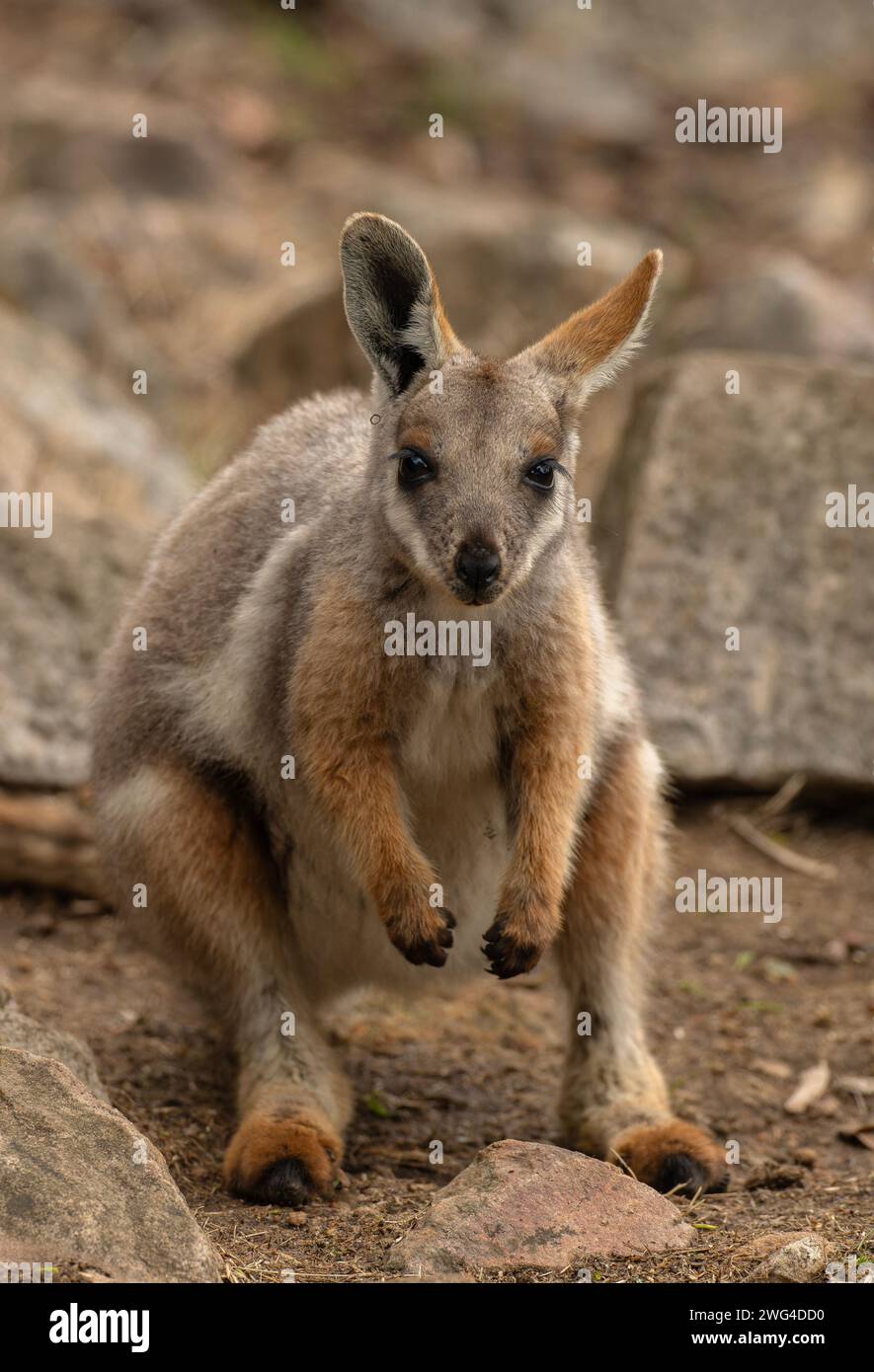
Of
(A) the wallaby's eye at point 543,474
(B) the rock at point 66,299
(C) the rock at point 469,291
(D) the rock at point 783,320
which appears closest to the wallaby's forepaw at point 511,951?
(A) the wallaby's eye at point 543,474

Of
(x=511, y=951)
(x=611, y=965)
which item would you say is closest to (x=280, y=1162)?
(x=511, y=951)

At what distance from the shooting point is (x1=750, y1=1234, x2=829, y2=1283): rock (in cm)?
450

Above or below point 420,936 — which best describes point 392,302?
above

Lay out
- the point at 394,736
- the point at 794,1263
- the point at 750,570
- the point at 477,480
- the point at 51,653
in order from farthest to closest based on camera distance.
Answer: the point at 750,570 < the point at 51,653 < the point at 394,736 < the point at 477,480 < the point at 794,1263

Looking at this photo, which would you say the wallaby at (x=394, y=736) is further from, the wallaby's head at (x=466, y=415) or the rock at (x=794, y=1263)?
the rock at (x=794, y=1263)

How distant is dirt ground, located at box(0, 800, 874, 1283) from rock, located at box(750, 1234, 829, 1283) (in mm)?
61

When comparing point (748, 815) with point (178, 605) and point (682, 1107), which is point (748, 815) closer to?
point (682, 1107)

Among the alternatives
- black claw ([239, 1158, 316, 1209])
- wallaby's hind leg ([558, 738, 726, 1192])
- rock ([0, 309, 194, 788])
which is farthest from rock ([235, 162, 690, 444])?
black claw ([239, 1158, 316, 1209])

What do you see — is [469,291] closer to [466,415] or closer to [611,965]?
[611,965]

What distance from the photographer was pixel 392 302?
17.9ft

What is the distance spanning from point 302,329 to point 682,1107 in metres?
7.53

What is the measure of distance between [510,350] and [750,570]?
409cm

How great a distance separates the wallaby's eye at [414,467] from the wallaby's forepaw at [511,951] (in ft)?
4.54

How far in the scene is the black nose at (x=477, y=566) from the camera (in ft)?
16.0
